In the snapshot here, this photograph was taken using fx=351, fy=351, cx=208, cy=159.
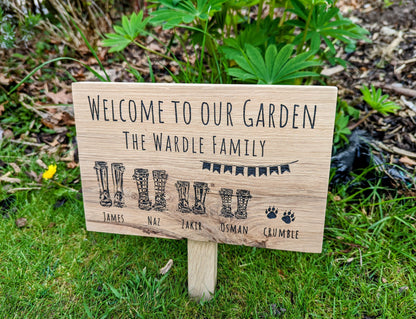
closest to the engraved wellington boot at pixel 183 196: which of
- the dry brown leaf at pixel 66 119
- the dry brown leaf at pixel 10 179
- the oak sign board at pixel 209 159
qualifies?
the oak sign board at pixel 209 159

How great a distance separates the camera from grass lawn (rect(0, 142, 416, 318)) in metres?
1.52

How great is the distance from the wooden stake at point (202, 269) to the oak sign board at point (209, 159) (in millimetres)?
75

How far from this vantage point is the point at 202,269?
4.97ft

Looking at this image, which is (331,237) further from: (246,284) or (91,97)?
(91,97)

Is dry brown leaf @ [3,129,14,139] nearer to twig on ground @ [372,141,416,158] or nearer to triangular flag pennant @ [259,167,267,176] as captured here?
triangular flag pennant @ [259,167,267,176]

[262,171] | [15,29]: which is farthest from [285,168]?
[15,29]

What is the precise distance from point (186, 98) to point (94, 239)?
100 centimetres

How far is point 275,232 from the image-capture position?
1.37 meters

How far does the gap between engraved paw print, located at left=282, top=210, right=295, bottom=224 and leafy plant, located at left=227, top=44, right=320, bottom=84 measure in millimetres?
631

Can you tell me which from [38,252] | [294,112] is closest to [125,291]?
[38,252]

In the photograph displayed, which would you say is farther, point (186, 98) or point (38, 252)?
point (38, 252)

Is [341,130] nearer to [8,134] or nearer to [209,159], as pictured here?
[209,159]

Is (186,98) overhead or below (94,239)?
overhead

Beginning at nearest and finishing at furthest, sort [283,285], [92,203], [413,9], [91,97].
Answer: [91,97] < [92,203] < [283,285] < [413,9]
